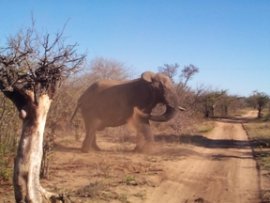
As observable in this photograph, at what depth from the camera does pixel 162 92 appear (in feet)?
58.6

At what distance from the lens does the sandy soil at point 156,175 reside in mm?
10266

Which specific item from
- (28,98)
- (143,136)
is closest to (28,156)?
(28,98)

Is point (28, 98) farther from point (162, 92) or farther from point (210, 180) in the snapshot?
point (162, 92)

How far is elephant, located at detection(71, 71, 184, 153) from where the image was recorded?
58.4 feet

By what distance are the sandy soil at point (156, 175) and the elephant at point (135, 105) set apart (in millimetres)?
976

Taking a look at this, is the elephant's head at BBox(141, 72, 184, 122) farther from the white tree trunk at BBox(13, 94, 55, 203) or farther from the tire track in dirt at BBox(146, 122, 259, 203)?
the white tree trunk at BBox(13, 94, 55, 203)

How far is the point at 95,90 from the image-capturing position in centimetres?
1853

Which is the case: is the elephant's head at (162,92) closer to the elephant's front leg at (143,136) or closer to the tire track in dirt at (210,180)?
the elephant's front leg at (143,136)

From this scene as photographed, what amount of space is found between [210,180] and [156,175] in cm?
153

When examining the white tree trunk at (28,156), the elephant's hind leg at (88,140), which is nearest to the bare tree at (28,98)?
the white tree trunk at (28,156)

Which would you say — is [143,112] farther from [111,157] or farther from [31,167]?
[31,167]

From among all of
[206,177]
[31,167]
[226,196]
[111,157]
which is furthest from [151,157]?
[31,167]

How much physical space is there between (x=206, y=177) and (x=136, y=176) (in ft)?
6.72

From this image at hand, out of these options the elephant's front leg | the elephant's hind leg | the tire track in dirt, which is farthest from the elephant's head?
the elephant's hind leg
